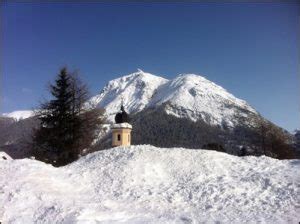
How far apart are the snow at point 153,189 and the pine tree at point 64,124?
27.7 feet

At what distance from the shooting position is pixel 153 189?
19.5 meters

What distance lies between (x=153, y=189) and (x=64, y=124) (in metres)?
15.8

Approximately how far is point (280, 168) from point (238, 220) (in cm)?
675

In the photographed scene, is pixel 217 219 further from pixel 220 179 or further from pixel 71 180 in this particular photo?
pixel 71 180

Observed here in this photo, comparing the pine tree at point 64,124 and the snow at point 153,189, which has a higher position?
the pine tree at point 64,124

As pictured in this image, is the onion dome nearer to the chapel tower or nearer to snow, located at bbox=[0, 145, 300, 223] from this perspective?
the chapel tower

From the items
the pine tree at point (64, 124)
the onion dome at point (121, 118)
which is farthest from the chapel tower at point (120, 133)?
the pine tree at point (64, 124)

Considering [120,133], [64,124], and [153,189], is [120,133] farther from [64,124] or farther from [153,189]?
[153,189]

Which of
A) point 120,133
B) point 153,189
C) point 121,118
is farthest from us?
point 121,118

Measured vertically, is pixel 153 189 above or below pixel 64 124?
below

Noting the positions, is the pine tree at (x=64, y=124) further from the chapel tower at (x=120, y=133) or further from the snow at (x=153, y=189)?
the snow at (x=153, y=189)

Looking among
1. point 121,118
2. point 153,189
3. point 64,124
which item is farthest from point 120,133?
point 153,189

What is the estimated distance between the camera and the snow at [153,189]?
16281mm

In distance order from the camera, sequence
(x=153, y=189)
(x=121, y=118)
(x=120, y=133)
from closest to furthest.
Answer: (x=153, y=189) → (x=120, y=133) → (x=121, y=118)
